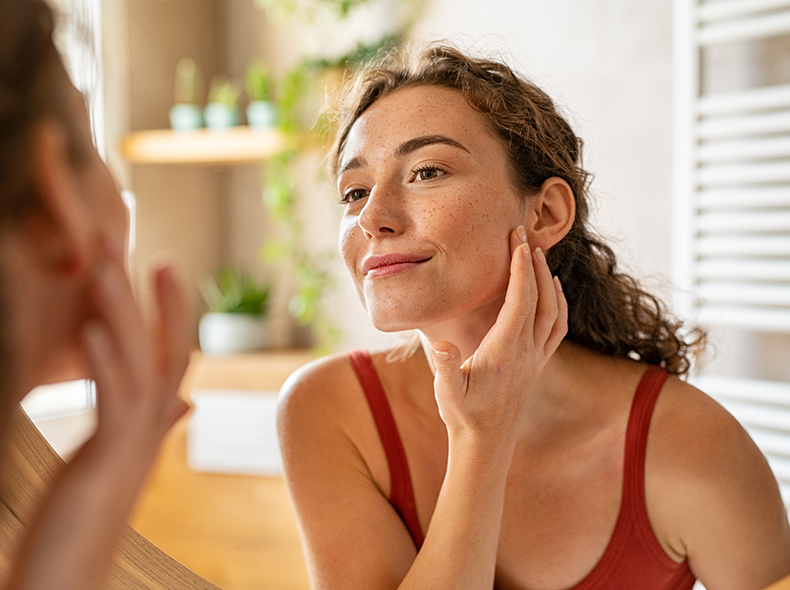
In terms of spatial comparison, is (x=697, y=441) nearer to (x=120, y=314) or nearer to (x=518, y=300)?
(x=518, y=300)

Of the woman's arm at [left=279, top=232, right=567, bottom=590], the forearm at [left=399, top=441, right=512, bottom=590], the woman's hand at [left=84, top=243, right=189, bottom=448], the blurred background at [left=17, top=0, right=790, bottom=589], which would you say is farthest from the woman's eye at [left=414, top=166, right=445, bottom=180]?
the woman's hand at [left=84, top=243, right=189, bottom=448]

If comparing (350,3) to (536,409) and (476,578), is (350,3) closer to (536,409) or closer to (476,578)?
(536,409)

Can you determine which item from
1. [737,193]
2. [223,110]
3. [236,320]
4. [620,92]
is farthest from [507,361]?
[223,110]

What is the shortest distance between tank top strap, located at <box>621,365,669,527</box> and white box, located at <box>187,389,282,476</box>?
150cm

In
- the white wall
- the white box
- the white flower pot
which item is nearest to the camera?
the white wall

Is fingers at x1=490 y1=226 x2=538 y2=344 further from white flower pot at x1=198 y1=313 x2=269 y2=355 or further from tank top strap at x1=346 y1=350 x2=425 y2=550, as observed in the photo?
white flower pot at x1=198 y1=313 x2=269 y2=355

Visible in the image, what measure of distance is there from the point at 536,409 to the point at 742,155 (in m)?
0.91

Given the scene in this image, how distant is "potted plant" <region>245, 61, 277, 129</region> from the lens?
227 cm

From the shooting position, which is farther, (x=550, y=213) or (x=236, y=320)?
(x=236, y=320)

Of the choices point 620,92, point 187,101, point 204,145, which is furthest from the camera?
point 187,101

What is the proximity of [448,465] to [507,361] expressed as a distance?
11 cm

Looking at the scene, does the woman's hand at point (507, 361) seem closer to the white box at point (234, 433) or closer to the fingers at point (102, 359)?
the fingers at point (102, 359)

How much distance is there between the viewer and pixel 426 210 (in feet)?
2.33

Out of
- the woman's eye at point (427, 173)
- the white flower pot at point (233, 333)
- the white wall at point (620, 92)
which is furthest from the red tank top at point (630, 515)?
the white flower pot at point (233, 333)
